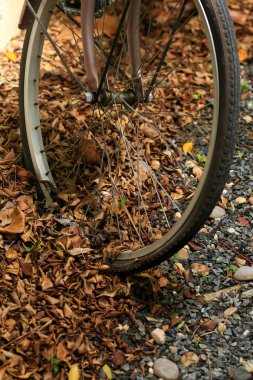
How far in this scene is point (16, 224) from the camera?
104 inches

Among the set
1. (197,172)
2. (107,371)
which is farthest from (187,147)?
(107,371)

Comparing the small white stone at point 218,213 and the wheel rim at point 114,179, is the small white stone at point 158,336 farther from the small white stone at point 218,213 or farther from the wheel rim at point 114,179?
the small white stone at point 218,213

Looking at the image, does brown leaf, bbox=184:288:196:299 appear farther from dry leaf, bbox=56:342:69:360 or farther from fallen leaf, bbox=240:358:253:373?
dry leaf, bbox=56:342:69:360

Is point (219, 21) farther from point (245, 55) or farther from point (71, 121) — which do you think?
point (245, 55)

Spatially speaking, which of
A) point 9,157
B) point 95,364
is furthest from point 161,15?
point 95,364

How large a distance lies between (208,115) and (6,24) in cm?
123

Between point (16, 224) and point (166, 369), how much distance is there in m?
0.84

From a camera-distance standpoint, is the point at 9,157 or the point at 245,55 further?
the point at 245,55

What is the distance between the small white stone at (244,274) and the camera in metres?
2.60

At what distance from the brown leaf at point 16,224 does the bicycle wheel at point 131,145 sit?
0.20 meters

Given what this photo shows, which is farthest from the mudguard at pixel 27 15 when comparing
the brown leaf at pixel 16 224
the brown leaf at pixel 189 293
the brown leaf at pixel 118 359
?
the brown leaf at pixel 118 359

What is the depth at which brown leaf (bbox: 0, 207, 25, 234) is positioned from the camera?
2.60 meters

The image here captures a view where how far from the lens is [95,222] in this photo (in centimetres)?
276

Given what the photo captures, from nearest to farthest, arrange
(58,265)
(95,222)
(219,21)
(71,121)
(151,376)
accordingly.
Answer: (219,21)
(151,376)
(58,265)
(95,222)
(71,121)
